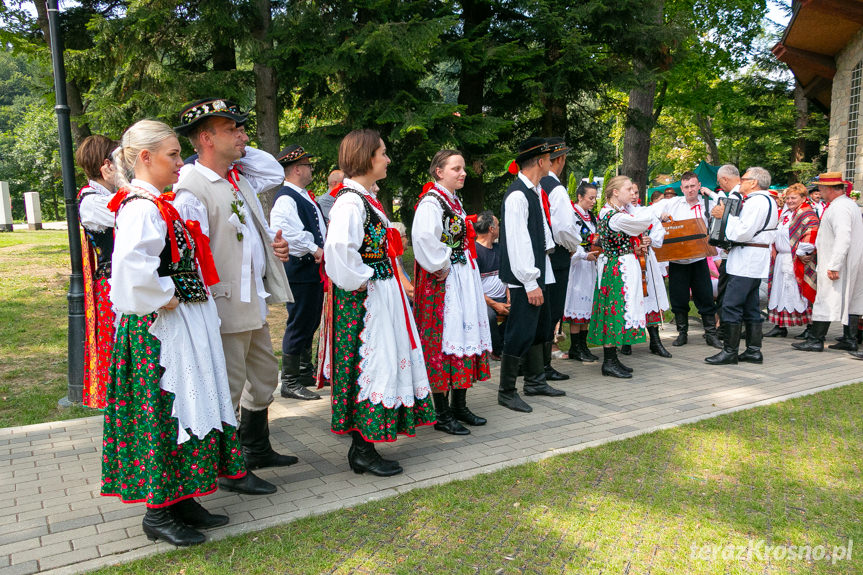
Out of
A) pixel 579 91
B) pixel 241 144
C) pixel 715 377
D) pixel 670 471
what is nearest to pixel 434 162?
pixel 241 144

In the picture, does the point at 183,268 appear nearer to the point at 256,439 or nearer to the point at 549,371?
the point at 256,439

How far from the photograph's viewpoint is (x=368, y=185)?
427cm

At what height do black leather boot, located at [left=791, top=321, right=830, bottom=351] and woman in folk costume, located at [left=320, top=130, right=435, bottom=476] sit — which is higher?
woman in folk costume, located at [left=320, top=130, right=435, bottom=476]

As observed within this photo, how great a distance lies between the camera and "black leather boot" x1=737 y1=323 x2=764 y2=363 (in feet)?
24.4

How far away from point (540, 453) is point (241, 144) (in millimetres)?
2908

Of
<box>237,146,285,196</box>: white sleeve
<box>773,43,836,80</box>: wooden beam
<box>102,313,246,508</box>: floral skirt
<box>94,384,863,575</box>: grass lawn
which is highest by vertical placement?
<box>773,43,836,80</box>: wooden beam

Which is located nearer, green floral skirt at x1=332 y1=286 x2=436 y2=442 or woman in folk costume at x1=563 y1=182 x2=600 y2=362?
green floral skirt at x1=332 y1=286 x2=436 y2=442

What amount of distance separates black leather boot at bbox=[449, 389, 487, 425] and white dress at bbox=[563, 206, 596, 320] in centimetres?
255


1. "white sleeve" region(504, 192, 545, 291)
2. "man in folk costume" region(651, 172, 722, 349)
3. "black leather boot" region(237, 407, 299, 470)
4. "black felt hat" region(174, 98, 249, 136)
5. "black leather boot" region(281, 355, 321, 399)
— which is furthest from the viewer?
"man in folk costume" region(651, 172, 722, 349)

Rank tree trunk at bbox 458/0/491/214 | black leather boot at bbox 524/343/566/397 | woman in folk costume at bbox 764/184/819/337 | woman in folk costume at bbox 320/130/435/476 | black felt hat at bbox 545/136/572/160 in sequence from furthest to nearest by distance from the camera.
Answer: tree trunk at bbox 458/0/491/214 → woman in folk costume at bbox 764/184/819/337 → black leather boot at bbox 524/343/566/397 → black felt hat at bbox 545/136/572/160 → woman in folk costume at bbox 320/130/435/476

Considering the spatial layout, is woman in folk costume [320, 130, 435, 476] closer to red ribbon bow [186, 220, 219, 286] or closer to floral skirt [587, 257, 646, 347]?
red ribbon bow [186, 220, 219, 286]

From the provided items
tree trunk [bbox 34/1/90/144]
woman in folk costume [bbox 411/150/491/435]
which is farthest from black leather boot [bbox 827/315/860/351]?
tree trunk [bbox 34/1/90/144]

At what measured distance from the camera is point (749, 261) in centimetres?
726

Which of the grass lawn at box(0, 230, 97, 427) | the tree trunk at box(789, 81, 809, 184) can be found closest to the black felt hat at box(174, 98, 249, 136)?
the grass lawn at box(0, 230, 97, 427)
